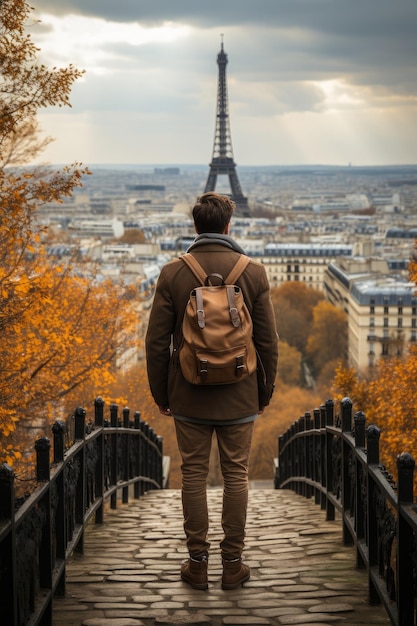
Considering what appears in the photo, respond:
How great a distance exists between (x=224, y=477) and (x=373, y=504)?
0.94m

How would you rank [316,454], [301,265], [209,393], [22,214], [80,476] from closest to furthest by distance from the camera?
[209,393] → [80,476] → [316,454] → [22,214] → [301,265]

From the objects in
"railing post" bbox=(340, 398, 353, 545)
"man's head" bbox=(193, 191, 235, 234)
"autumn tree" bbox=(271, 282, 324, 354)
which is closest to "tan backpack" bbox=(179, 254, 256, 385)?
"man's head" bbox=(193, 191, 235, 234)

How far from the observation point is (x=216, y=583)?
6.70 metres

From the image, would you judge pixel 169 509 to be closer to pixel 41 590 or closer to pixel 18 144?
pixel 41 590

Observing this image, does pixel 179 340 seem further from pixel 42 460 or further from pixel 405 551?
pixel 405 551

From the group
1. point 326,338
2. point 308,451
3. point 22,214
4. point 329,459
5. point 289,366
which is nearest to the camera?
point 329,459

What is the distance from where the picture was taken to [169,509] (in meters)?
11.0

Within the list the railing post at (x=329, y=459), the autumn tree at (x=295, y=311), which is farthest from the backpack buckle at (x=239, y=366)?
the autumn tree at (x=295, y=311)

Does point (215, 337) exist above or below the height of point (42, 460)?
above

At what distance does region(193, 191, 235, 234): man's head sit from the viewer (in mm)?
6531

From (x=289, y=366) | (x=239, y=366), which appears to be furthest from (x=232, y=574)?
(x=289, y=366)

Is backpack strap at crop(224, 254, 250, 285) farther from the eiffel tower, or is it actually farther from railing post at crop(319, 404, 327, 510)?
the eiffel tower

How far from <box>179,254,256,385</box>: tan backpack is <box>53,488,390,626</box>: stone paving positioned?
1.21 metres

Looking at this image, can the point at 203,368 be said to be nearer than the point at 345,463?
Yes
